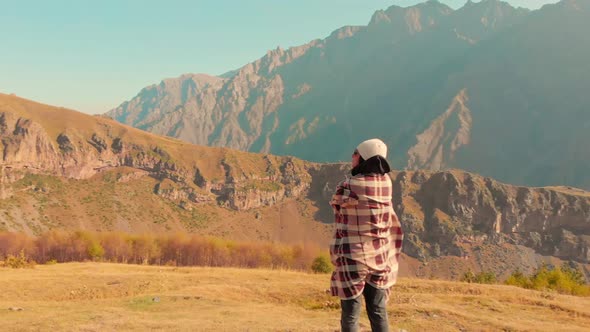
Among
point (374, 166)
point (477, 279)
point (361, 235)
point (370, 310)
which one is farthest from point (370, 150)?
point (477, 279)

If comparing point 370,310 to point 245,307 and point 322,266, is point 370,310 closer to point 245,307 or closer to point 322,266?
point 245,307

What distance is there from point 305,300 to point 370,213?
11037 mm

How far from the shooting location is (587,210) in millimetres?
193750

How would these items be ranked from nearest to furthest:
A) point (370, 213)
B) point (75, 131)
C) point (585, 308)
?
point (370, 213), point (585, 308), point (75, 131)

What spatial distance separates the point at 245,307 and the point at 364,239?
9330mm

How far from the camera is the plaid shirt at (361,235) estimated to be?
6285mm

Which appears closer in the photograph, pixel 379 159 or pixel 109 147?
pixel 379 159

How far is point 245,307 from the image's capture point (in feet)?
46.1

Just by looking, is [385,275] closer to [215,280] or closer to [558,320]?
[558,320]

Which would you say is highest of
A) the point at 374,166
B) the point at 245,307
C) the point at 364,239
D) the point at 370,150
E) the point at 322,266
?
the point at 370,150

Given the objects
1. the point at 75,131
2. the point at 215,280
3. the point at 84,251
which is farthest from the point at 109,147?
the point at 215,280

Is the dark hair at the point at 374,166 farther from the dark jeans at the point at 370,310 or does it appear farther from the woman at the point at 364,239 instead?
the dark jeans at the point at 370,310

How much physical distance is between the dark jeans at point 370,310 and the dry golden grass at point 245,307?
437 centimetres

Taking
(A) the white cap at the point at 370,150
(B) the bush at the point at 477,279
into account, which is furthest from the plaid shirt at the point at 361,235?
(B) the bush at the point at 477,279
